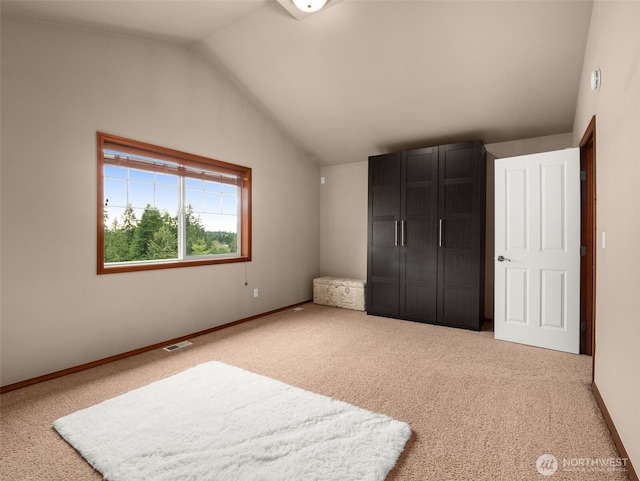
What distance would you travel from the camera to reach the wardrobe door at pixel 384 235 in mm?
4449

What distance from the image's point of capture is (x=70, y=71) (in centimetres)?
275

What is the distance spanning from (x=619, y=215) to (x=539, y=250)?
65.4 inches

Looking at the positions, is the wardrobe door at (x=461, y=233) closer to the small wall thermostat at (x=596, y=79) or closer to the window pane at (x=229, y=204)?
the small wall thermostat at (x=596, y=79)

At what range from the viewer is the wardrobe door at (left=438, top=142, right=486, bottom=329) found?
3.86 meters

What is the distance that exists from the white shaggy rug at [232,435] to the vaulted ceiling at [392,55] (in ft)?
9.42

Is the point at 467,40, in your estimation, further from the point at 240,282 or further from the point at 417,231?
the point at 240,282

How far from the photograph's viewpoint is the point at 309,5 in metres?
2.87

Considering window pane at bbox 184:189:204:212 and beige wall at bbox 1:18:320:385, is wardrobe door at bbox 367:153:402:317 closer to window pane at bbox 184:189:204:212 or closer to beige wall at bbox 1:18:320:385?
beige wall at bbox 1:18:320:385

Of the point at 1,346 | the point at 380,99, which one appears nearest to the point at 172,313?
the point at 1,346

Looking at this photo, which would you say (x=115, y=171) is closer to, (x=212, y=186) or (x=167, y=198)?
(x=167, y=198)

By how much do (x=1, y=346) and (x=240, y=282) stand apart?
7.46ft

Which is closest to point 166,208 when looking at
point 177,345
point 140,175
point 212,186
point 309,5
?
point 140,175

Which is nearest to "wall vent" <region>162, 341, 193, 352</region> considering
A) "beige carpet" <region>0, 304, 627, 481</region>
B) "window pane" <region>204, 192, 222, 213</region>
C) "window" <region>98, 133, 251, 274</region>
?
"beige carpet" <region>0, 304, 627, 481</region>

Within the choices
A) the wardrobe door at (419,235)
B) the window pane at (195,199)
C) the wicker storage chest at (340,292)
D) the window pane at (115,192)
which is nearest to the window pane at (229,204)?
the window pane at (195,199)
